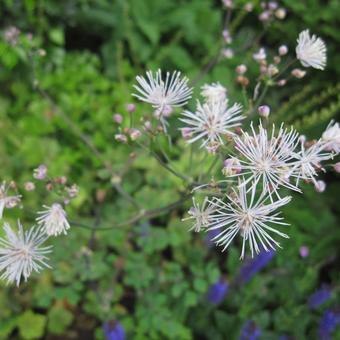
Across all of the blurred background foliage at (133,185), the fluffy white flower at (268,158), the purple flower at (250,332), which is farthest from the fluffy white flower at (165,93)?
the purple flower at (250,332)

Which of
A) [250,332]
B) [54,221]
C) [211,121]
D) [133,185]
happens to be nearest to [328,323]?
[250,332]

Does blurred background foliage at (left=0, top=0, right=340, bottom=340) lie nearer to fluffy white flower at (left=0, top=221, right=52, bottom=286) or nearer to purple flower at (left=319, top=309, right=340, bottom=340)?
purple flower at (left=319, top=309, right=340, bottom=340)

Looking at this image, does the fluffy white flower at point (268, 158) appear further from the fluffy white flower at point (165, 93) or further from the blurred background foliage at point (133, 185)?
the blurred background foliage at point (133, 185)

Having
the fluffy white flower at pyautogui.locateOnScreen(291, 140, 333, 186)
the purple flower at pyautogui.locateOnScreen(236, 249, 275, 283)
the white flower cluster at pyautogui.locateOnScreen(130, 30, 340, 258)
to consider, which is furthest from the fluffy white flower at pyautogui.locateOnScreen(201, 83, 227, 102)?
the purple flower at pyautogui.locateOnScreen(236, 249, 275, 283)

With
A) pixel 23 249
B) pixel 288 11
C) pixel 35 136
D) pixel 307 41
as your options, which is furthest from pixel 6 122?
pixel 288 11

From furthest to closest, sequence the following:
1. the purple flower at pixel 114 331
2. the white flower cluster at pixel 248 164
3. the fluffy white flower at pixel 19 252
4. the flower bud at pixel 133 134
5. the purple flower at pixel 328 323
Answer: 1. the purple flower at pixel 328 323
2. the purple flower at pixel 114 331
3. the flower bud at pixel 133 134
4. the fluffy white flower at pixel 19 252
5. the white flower cluster at pixel 248 164

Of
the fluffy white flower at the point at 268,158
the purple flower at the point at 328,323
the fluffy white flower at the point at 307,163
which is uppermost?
the purple flower at the point at 328,323

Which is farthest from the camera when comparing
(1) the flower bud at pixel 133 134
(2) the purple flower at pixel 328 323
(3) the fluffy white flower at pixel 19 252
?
(2) the purple flower at pixel 328 323
